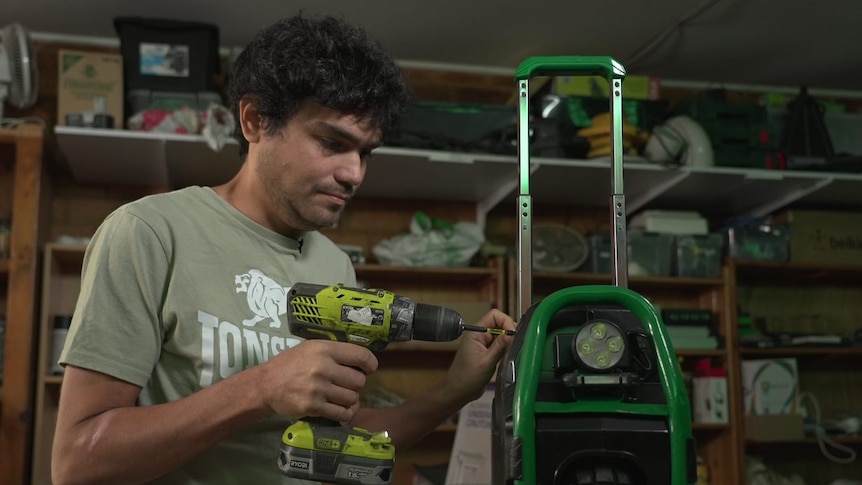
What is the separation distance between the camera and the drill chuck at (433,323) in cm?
132

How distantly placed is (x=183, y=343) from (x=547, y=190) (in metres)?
Result: 2.82

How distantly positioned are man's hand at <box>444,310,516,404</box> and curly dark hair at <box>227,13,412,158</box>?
40 cm

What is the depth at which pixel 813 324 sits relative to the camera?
429 cm

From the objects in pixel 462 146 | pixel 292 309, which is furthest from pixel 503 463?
pixel 462 146

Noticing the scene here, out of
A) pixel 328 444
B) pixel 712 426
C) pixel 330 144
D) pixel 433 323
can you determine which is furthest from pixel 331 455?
pixel 712 426

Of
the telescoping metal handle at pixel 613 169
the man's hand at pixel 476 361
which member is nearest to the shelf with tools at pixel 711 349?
the man's hand at pixel 476 361

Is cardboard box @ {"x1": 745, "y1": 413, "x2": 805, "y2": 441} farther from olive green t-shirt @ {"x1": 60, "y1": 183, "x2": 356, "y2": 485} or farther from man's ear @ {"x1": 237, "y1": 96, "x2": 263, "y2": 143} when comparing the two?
man's ear @ {"x1": 237, "y1": 96, "x2": 263, "y2": 143}

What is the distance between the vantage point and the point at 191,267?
4.30 ft

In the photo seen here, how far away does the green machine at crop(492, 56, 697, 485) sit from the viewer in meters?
1.07

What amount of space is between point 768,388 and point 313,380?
10.4ft

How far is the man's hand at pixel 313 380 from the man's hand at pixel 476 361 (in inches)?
14.6

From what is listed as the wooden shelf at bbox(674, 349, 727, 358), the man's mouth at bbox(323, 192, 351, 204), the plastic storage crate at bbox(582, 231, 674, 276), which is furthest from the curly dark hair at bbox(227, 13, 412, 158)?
the wooden shelf at bbox(674, 349, 727, 358)

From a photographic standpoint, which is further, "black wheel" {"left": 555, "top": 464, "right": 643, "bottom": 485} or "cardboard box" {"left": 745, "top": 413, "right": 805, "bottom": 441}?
"cardboard box" {"left": 745, "top": 413, "right": 805, "bottom": 441}

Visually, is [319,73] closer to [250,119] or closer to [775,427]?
[250,119]
